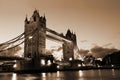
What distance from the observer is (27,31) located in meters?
51.1

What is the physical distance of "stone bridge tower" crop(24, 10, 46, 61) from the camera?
48.5m

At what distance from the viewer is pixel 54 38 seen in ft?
207

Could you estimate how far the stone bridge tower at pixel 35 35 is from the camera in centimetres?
4850

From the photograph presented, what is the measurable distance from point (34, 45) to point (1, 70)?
391 inches

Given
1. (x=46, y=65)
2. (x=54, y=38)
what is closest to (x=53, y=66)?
(x=46, y=65)

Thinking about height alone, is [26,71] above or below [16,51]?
below

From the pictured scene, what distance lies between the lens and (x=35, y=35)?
49844 mm

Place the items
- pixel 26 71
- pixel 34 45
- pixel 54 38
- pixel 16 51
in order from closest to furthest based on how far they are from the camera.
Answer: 1. pixel 26 71
2. pixel 16 51
3. pixel 34 45
4. pixel 54 38

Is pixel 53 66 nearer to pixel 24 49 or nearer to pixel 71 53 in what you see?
pixel 24 49

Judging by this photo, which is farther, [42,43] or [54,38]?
[54,38]

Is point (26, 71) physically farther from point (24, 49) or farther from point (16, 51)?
point (24, 49)

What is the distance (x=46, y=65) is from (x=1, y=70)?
1619cm

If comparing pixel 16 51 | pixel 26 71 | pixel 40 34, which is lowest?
pixel 26 71

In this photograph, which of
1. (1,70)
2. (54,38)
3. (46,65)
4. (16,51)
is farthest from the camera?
(54,38)
